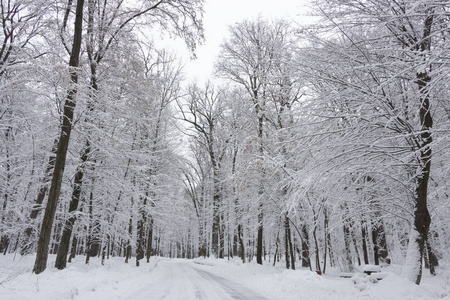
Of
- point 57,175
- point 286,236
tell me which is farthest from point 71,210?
point 286,236

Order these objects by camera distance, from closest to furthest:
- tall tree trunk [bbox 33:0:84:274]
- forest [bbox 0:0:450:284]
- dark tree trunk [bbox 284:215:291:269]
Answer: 1. forest [bbox 0:0:450:284]
2. tall tree trunk [bbox 33:0:84:274]
3. dark tree trunk [bbox 284:215:291:269]

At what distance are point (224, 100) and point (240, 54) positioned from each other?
7.80 meters

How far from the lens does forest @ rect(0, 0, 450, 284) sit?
18.7ft

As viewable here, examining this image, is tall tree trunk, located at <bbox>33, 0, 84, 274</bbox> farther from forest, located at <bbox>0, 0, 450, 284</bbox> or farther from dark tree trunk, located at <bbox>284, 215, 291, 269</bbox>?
dark tree trunk, located at <bbox>284, 215, 291, 269</bbox>

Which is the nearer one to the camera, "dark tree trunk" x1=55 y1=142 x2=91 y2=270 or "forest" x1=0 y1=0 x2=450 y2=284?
"forest" x1=0 y1=0 x2=450 y2=284

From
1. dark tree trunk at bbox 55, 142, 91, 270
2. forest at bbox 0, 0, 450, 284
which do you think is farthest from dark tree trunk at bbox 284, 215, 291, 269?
dark tree trunk at bbox 55, 142, 91, 270

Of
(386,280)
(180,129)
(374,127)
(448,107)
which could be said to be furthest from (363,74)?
(180,129)

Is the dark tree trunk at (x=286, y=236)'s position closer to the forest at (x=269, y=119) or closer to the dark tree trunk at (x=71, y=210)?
the forest at (x=269, y=119)

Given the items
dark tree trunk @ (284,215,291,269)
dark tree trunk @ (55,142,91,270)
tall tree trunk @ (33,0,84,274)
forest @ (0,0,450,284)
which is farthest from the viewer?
dark tree trunk @ (284,215,291,269)

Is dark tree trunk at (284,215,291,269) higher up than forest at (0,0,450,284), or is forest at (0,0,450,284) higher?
forest at (0,0,450,284)

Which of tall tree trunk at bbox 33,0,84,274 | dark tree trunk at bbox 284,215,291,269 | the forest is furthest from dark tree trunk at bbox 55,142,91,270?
dark tree trunk at bbox 284,215,291,269

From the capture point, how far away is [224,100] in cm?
2619

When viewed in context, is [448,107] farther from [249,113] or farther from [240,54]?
[240,54]

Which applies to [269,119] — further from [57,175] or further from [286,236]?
[57,175]
